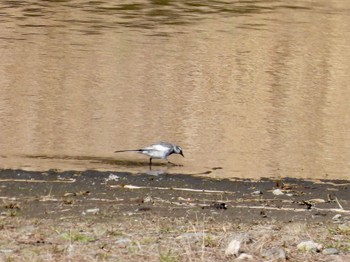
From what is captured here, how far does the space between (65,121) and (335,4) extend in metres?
15.1

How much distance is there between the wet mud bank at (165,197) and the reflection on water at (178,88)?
2.06 feet

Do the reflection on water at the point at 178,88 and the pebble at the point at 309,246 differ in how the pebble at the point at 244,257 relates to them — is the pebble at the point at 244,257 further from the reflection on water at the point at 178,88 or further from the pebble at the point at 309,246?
the reflection on water at the point at 178,88

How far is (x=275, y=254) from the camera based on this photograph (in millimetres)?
5422

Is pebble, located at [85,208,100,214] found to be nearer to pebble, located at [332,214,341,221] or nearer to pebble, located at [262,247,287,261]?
pebble, located at [332,214,341,221]

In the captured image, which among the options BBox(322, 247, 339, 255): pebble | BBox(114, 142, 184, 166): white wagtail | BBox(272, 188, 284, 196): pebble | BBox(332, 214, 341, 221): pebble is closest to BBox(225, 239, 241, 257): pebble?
BBox(322, 247, 339, 255): pebble

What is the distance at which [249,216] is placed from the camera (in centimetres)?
725

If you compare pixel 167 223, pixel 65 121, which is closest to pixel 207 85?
pixel 65 121

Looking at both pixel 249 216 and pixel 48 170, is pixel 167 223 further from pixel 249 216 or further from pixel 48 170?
pixel 48 170

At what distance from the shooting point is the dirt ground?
5473 mm

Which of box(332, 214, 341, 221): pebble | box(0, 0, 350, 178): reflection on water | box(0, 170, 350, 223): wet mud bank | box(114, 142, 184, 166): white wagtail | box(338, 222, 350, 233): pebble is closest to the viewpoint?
box(338, 222, 350, 233): pebble

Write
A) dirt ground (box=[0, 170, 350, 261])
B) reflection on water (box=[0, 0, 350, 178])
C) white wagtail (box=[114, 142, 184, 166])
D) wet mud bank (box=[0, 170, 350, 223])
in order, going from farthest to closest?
reflection on water (box=[0, 0, 350, 178]), white wagtail (box=[114, 142, 184, 166]), wet mud bank (box=[0, 170, 350, 223]), dirt ground (box=[0, 170, 350, 261])

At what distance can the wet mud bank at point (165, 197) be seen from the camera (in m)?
7.24

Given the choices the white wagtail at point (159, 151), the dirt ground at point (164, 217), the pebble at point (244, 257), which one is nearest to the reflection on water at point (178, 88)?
the white wagtail at point (159, 151)

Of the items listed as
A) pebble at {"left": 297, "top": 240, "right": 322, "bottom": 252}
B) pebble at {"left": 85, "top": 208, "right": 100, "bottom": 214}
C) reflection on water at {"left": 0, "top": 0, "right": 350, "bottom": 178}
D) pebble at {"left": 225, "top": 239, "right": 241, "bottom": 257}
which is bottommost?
reflection on water at {"left": 0, "top": 0, "right": 350, "bottom": 178}
